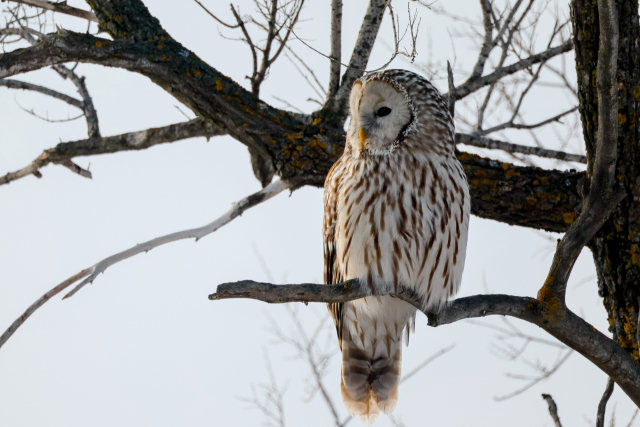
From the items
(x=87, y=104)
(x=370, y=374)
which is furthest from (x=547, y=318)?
(x=87, y=104)

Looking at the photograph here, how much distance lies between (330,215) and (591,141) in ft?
4.86

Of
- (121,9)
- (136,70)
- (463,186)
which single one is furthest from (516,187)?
(121,9)

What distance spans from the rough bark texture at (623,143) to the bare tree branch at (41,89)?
135 inches

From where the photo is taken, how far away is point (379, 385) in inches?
173

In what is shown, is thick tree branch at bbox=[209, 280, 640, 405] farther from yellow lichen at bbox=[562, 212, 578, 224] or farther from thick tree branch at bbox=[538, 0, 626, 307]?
yellow lichen at bbox=[562, 212, 578, 224]

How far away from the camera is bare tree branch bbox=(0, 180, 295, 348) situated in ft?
11.0

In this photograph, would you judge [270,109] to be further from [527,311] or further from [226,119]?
[527,311]

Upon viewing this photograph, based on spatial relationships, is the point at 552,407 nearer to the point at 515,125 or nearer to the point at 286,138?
the point at 286,138

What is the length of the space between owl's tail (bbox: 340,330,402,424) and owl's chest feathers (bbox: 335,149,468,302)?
2.94 feet

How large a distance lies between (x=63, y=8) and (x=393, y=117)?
2.49m

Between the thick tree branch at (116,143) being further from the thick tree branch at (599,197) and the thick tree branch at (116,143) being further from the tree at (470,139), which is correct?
the thick tree branch at (599,197)

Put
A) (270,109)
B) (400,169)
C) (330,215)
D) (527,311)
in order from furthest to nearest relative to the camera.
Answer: (270,109) < (330,215) < (400,169) < (527,311)

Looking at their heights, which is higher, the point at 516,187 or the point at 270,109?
the point at 270,109

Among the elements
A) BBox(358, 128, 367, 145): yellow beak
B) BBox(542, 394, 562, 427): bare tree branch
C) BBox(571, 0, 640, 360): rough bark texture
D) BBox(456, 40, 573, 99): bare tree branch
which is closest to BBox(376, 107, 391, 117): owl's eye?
BBox(358, 128, 367, 145): yellow beak
